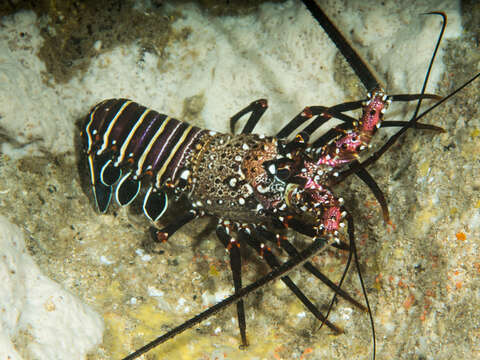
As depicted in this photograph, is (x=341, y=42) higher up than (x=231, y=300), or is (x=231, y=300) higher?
(x=341, y=42)

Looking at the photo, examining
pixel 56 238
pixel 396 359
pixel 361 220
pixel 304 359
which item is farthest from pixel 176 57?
pixel 396 359

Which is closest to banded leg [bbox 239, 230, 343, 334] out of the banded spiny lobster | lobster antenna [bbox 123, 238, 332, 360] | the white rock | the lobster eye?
the banded spiny lobster

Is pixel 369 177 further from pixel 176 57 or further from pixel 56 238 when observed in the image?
pixel 56 238

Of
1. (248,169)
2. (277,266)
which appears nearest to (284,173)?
(248,169)

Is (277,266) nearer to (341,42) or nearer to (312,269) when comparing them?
(312,269)

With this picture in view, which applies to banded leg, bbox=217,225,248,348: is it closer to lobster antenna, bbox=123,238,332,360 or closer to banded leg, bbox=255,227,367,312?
banded leg, bbox=255,227,367,312

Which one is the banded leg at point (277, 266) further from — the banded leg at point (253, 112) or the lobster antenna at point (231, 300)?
the banded leg at point (253, 112)
